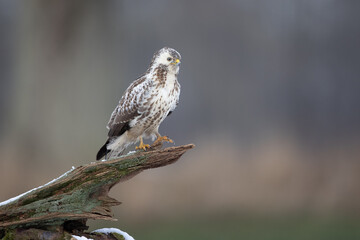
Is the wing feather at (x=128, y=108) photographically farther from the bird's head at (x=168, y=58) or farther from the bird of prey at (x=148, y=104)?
the bird's head at (x=168, y=58)

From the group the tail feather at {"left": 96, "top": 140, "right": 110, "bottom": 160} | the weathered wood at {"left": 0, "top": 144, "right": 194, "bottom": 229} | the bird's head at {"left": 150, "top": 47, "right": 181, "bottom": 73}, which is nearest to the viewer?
the weathered wood at {"left": 0, "top": 144, "right": 194, "bottom": 229}

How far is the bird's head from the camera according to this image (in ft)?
10.3

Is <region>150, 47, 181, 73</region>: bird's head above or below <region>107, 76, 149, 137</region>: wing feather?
above

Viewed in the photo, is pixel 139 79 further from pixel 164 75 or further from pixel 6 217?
pixel 6 217

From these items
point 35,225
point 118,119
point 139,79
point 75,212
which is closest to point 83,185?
point 75,212

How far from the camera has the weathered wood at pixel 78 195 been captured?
2592mm

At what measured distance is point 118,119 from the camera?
331 centimetres

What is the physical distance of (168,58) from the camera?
10.3ft

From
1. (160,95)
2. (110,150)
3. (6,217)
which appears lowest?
(6,217)

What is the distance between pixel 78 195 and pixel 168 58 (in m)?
1.08

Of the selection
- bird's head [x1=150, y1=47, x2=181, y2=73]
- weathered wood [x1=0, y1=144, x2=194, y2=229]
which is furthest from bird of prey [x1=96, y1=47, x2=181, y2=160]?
weathered wood [x1=0, y1=144, x2=194, y2=229]

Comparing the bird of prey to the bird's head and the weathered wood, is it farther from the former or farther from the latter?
the weathered wood

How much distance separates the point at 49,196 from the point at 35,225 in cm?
17

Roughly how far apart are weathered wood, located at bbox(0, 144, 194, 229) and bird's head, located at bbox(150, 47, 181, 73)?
2.13ft
